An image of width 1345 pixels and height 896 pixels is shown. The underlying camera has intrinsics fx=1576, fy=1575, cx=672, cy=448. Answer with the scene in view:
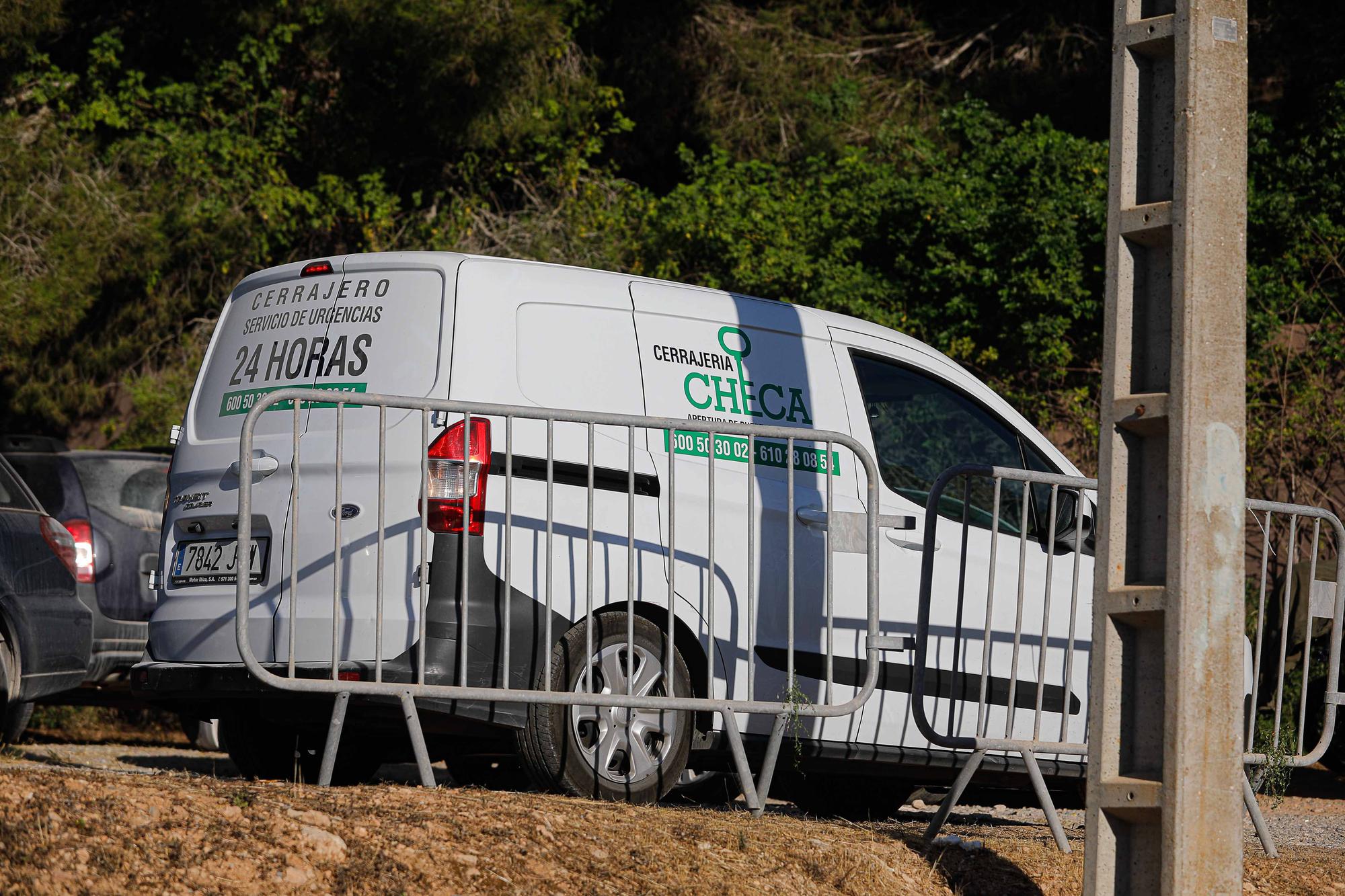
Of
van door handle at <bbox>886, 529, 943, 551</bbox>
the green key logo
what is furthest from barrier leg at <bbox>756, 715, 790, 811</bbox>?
the green key logo

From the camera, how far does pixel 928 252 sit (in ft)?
48.5

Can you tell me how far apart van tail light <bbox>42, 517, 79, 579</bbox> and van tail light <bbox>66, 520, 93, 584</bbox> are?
1238 millimetres

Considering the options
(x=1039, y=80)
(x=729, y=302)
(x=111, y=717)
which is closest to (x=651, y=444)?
(x=729, y=302)

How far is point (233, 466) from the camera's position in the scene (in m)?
5.98

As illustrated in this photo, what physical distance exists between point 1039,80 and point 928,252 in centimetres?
486

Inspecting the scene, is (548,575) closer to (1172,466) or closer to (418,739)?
(418,739)

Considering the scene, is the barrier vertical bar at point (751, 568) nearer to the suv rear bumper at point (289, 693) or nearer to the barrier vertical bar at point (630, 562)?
the barrier vertical bar at point (630, 562)

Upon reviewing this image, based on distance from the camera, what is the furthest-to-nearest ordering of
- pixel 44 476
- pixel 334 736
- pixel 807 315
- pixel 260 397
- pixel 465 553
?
pixel 44 476
pixel 807 315
pixel 260 397
pixel 465 553
pixel 334 736

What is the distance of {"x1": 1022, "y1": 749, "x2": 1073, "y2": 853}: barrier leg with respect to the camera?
5.40m

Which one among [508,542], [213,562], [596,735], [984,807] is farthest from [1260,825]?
[213,562]

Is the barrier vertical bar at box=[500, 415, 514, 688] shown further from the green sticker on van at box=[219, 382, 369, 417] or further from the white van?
the green sticker on van at box=[219, 382, 369, 417]

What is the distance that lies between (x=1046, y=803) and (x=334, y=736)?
2440 millimetres

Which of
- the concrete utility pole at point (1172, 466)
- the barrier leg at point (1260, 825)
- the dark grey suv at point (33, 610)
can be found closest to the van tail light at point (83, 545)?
the dark grey suv at point (33, 610)

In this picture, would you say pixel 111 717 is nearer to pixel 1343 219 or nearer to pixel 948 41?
pixel 1343 219
